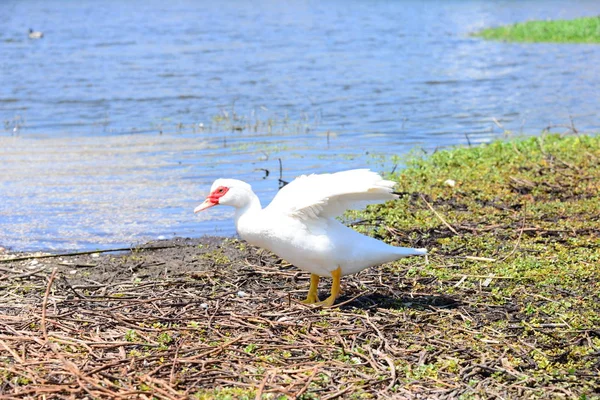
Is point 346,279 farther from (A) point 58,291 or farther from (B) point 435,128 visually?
(B) point 435,128

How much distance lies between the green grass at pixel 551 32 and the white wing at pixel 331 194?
27076 millimetres

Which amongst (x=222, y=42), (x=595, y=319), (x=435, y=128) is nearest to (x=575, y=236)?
(x=595, y=319)

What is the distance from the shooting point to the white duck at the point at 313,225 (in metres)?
5.75

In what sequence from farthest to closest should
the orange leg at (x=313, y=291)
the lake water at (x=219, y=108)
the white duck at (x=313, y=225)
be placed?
the lake water at (x=219, y=108), the orange leg at (x=313, y=291), the white duck at (x=313, y=225)

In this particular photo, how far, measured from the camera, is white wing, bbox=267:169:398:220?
5629 mm

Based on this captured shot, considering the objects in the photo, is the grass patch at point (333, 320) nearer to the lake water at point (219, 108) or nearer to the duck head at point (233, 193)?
the duck head at point (233, 193)

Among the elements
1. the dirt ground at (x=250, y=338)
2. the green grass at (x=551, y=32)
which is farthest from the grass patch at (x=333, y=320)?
the green grass at (x=551, y=32)

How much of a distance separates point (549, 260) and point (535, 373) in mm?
2206

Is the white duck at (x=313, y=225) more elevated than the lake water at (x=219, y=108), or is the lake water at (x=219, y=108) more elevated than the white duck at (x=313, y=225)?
the white duck at (x=313, y=225)

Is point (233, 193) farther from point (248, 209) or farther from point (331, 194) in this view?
point (331, 194)

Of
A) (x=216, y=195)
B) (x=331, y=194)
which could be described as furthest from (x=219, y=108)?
(x=331, y=194)

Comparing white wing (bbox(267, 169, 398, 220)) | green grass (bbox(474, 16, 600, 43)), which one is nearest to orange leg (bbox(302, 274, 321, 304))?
white wing (bbox(267, 169, 398, 220))

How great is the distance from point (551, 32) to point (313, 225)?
96.6ft

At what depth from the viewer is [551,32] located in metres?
32.8
